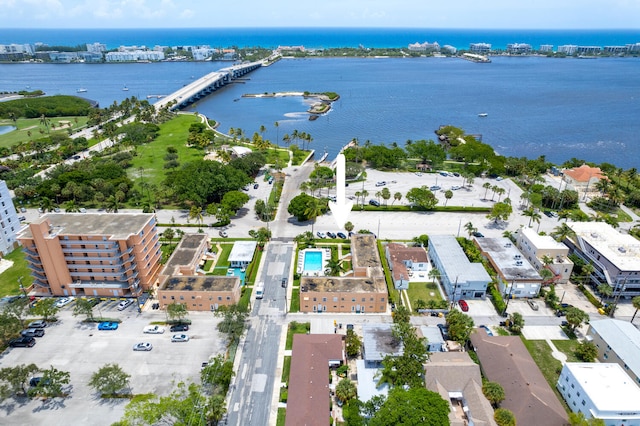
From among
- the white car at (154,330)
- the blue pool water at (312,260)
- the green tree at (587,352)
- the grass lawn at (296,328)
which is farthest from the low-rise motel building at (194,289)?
the green tree at (587,352)

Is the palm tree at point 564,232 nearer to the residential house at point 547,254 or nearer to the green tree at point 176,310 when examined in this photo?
the residential house at point 547,254

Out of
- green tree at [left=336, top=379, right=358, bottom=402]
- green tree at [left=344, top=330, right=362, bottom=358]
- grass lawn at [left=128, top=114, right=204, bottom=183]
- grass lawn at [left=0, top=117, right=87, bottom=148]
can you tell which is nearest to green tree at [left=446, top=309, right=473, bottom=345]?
green tree at [left=344, top=330, right=362, bottom=358]

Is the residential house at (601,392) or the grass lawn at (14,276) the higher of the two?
the residential house at (601,392)

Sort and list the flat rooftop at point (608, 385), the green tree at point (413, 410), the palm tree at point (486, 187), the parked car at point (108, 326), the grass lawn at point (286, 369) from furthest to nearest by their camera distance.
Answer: the palm tree at point (486, 187) → the parked car at point (108, 326) → the grass lawn at point (286, 369) → the flat rooftop at point (608, 385) → the green tree at point (413, 410)

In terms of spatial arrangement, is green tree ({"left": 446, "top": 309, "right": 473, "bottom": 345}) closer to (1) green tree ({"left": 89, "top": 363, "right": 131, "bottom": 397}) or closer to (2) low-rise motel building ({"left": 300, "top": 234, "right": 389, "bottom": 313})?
(2) low-rise motel building ({"left": 300, "top": 234, "right": 389, "bottom": 313})

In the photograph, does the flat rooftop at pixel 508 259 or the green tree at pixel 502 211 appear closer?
the flat rooftop at pixel 508 259

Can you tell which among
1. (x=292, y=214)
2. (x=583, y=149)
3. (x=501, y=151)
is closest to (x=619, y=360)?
(x=292, y=214)

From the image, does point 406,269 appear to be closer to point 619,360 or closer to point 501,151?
point 619,360

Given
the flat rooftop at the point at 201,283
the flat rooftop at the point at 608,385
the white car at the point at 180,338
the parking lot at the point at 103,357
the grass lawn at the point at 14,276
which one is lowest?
the grass lawn at the point at 14,276
